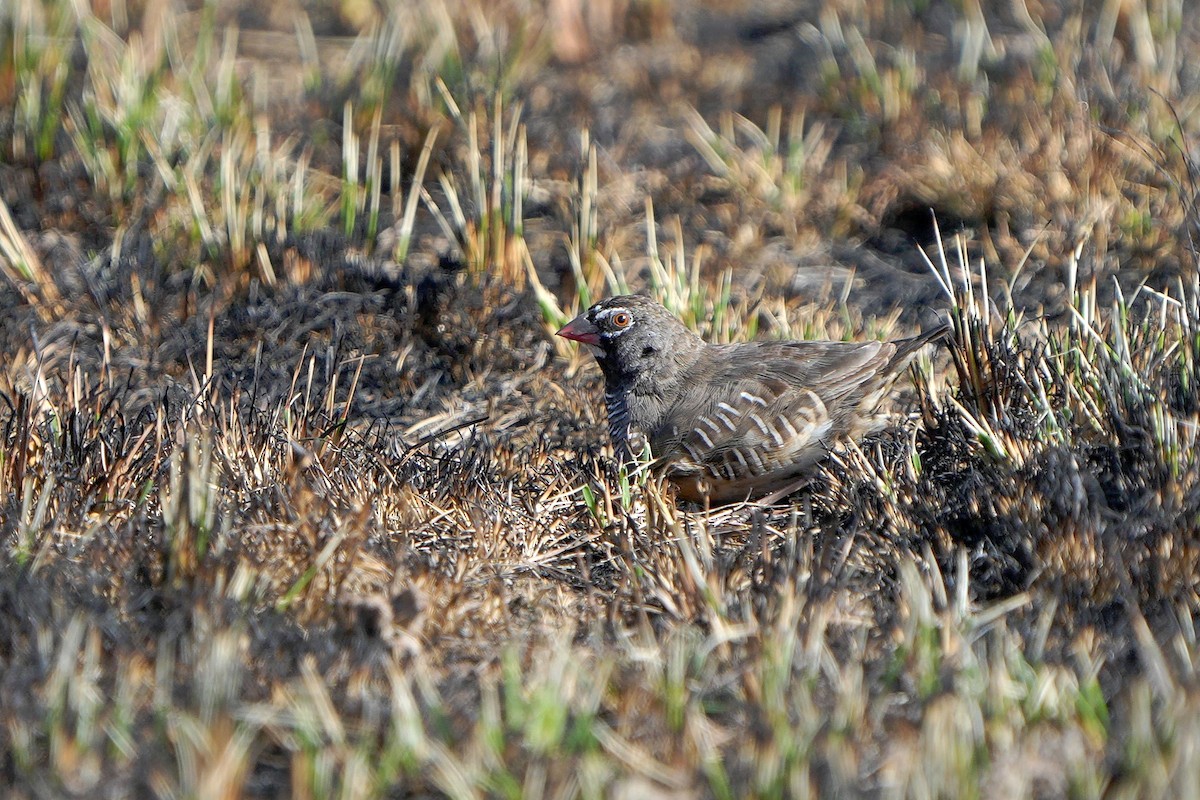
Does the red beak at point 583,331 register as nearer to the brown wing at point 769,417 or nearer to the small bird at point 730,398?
the small bird at point 730,398

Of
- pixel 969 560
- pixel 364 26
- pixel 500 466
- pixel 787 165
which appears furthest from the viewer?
pixel 364 26

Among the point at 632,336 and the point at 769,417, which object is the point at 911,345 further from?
the point at 632,336

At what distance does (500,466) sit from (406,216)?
1.89m

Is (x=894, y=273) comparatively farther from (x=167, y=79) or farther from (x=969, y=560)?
(x=167, y=79)

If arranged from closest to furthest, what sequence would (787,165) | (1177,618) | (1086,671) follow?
(1086,671), (1177,618), (787,165)

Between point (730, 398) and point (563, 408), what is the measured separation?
0.78m

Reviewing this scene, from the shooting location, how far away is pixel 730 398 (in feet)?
15.7

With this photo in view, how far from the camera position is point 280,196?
596 cm

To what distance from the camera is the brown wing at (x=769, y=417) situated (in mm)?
4715

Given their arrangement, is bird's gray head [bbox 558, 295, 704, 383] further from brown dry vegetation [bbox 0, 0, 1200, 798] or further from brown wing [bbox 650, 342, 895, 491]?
brown dry vegetation [bbox 0, 0, 1200, 798]

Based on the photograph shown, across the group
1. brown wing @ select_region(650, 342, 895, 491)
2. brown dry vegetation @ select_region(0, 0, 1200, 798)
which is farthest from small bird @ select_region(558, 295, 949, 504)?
brown dry vegetation @ select_region(0, 0, 1200, 798)

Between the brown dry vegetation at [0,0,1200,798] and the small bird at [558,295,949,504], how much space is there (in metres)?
0.15

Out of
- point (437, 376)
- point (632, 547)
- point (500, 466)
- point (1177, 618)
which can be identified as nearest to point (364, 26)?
point (437, 376)

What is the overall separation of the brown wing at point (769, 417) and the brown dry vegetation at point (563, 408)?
0.52 feet
